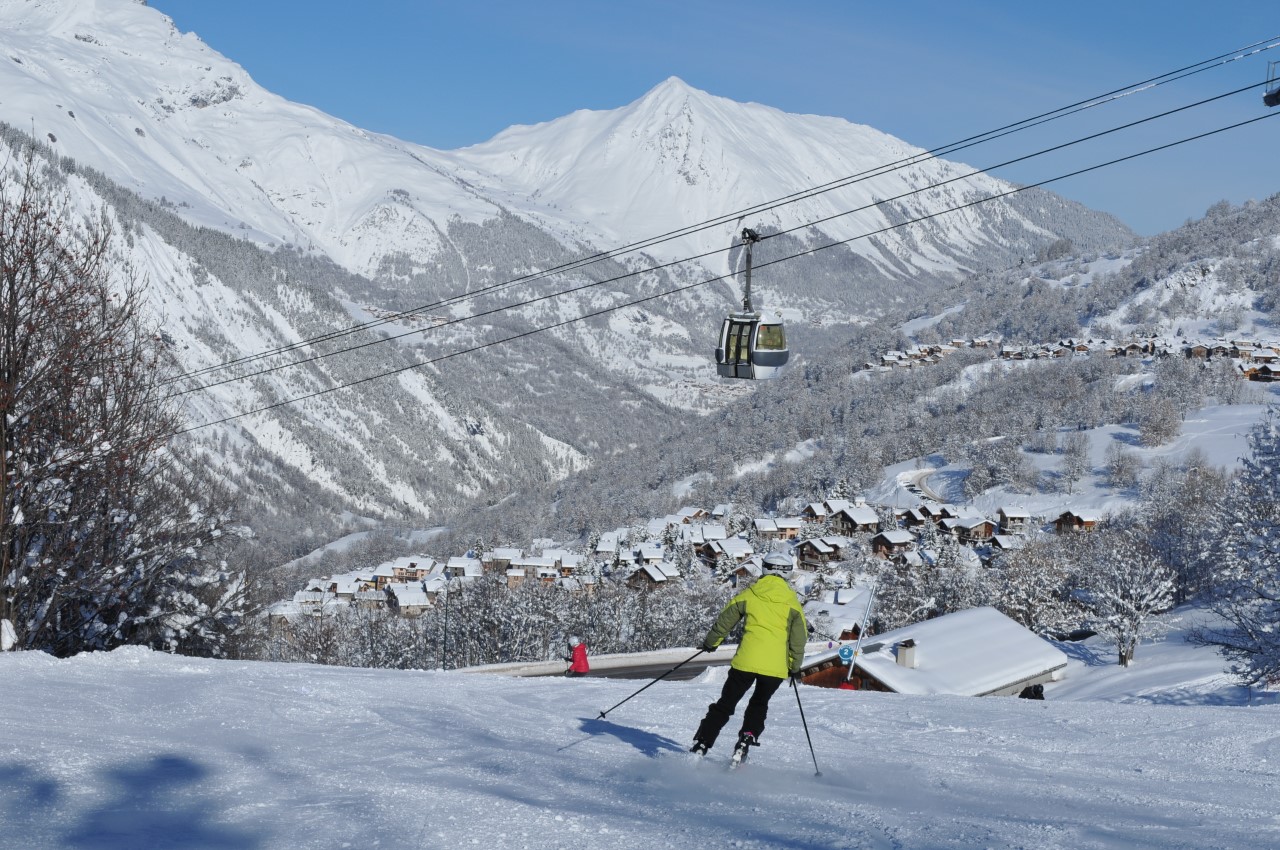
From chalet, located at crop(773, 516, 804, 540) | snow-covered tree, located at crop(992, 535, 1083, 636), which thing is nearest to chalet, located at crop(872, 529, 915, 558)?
chalet, located at crop(773, 516, 804, 540)

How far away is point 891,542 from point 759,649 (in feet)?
282

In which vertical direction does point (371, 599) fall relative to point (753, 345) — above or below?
below

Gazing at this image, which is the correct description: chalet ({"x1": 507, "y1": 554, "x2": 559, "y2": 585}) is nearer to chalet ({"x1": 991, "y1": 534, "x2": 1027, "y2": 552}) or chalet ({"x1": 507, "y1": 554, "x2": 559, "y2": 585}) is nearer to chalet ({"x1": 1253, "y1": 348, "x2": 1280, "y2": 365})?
chalet ({"x1": 991, "y1": 534, "x2": 1027, "y2": 552})

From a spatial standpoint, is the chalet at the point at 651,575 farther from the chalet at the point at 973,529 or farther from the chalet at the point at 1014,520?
the chalet at the point at 1014,520

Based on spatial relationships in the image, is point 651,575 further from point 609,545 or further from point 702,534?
point 609,545

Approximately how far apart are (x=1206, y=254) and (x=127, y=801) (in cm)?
21245

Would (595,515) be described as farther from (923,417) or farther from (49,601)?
(49,601)

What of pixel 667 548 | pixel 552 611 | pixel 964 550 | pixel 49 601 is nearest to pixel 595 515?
pixel 667 548

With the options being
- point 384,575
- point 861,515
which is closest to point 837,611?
point 861,515

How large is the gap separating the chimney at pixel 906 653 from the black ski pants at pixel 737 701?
2112 cm

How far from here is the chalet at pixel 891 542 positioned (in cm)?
8944

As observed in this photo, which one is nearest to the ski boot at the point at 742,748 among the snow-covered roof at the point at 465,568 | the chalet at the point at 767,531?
the snow-covered roof at the point at 465,568

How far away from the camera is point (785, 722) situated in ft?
32.3

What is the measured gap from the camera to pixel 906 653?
2820 cm
